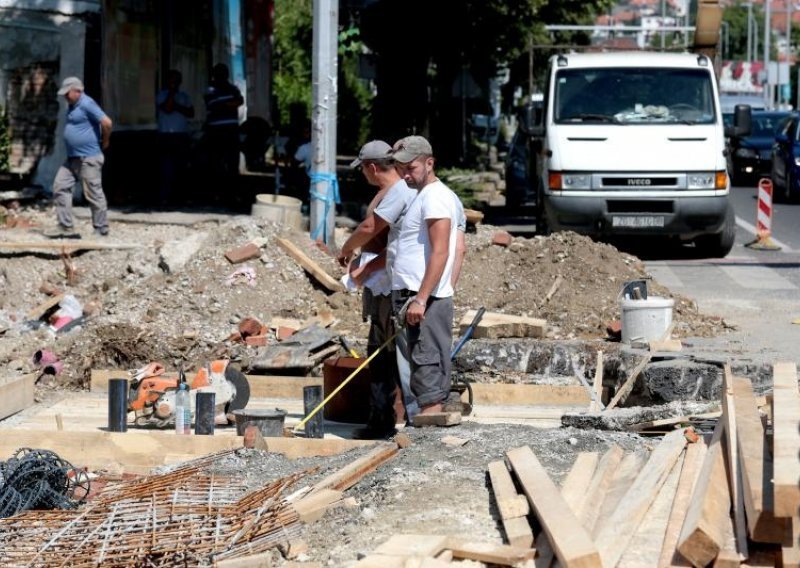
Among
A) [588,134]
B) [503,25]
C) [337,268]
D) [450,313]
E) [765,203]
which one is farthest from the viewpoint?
[503,25]

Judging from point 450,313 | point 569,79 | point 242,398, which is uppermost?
point 569,79

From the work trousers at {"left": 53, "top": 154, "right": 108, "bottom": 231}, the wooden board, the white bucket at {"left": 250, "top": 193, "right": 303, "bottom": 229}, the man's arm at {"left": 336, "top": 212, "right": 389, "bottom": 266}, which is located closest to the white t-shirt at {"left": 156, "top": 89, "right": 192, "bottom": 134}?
the work trousers at {"left": 53, "top": 154, "right": 108, "bottom": 231}

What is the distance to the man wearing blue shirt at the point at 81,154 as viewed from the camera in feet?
54.9

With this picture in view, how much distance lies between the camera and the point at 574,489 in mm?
7043

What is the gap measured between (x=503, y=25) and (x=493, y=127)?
66.5 feet

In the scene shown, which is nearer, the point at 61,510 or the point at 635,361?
the point at 61,510

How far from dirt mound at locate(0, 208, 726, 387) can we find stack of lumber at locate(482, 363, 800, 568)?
467cm

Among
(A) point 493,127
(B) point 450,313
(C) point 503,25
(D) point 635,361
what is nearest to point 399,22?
(C) point 503,25

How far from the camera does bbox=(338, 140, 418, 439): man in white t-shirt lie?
364 inches

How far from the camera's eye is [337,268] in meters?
14.5

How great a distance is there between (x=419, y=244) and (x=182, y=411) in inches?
82.1

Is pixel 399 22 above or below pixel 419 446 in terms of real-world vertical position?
above

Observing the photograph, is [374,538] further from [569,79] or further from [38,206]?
[38,206]

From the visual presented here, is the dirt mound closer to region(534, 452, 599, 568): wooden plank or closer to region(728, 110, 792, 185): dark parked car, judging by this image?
region(534, 452, 599, 568): wooden plank
